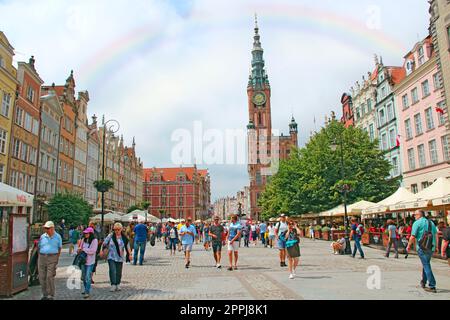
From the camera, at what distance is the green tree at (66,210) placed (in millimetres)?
29219

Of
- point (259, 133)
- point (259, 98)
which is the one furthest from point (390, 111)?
point (259, 98)

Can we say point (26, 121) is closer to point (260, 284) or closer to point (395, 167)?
point (260, 284)

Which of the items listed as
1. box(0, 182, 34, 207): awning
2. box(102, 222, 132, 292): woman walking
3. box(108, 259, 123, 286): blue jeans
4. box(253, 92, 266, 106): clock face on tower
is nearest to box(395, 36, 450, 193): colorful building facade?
box(102, 222, 132, 292): woman walking

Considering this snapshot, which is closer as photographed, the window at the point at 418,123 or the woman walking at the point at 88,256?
the woman walking at the point at 88,256

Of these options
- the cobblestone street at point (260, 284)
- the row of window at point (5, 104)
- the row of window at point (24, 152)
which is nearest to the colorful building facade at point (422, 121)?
the cobblestone street at point (260, 284)

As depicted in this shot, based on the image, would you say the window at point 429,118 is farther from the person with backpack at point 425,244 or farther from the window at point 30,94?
the window at point 30,94

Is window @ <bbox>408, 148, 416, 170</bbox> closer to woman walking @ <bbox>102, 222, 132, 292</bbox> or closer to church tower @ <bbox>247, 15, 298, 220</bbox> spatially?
woman walking @ <bbox>102, 222, 132, 292</bbox>

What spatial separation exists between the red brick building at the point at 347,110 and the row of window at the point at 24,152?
39059mm

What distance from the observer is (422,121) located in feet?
109

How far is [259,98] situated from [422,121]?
84.5 meters

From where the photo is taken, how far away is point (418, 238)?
8.98m

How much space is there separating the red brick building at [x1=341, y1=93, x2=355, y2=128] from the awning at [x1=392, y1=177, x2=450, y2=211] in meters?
34.1

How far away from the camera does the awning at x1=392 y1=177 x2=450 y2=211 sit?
16.2m
